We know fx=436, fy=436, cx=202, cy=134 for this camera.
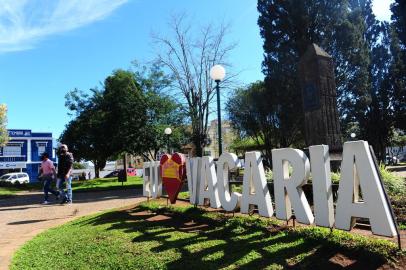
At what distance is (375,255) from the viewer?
4.41m

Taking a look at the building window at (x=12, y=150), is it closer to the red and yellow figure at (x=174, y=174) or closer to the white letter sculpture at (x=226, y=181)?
the red and yellow figure at (x=174, y=174)

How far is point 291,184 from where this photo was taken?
5859 millimetres

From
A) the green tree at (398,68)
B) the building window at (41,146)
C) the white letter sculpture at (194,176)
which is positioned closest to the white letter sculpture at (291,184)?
the white letter sculpture at (194,176)

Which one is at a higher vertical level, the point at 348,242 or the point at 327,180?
the point at 327,180

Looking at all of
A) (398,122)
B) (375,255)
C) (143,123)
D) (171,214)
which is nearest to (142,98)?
(143,123)

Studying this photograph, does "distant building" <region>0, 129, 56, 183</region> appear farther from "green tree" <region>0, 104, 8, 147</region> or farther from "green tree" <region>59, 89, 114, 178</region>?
"green tree" <region>59, 89, 114, 178</region>

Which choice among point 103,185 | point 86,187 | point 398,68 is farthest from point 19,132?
point 398,68

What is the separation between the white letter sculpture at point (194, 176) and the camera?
337 inches

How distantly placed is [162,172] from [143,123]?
13918 millimetres

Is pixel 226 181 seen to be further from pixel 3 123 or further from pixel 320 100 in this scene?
pixel 3 123

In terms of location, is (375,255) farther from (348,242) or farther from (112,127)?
(112,127)

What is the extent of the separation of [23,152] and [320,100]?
5738 cm

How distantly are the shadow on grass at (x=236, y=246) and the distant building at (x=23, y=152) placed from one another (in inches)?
2296

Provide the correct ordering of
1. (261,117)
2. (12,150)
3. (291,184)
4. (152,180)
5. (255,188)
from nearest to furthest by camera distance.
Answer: (291,184), (255,188), (152,180), (261,117), (12,150)
